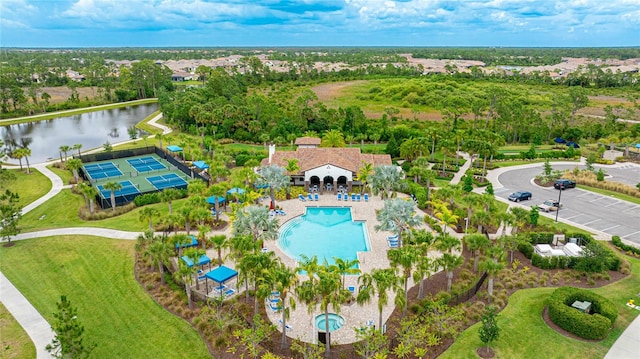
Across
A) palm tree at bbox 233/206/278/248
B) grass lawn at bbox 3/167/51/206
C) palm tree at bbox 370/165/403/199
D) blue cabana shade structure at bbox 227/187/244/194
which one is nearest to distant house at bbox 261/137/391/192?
palm tree at bbox 370/165/403/199

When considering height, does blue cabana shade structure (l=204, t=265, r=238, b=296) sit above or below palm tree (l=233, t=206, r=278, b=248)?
below

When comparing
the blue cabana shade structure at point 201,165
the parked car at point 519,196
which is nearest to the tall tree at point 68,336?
the blue cabana shade structure at point 201,165

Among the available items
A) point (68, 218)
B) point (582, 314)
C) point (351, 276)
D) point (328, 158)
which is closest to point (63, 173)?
point (68, 218)

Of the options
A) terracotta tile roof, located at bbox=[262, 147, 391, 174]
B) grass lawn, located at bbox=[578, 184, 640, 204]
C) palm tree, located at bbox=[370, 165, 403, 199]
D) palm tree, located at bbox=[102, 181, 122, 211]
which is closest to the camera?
palm tree, located at bbox=[102, 181, 122, 211]

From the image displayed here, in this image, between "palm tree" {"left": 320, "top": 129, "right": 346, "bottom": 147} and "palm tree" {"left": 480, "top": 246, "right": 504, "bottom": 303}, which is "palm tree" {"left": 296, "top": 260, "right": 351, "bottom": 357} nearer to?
"palm tree" {"left": 480, "top": 246, "right": 504, "bottom": 303}

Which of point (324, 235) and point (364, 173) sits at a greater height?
point (364, 173)

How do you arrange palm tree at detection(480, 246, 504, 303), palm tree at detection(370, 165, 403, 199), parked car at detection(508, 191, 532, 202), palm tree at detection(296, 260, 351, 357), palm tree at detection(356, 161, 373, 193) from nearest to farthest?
palm tree at detection(296, 260, 351, 357)
palm tree at detection(480, 246, 504, 303)
palm tree at detection(370, 165, 403, 199)
parked car at detection(508, 191, 532, 202)
palm tree at detection(356, 161, 373, 193)

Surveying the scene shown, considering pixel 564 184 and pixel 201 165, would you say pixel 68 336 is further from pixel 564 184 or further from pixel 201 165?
pixel 564 184

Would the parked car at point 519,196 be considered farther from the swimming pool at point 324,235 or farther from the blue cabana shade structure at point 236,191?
the blue cabana shade structure at point 236,191
